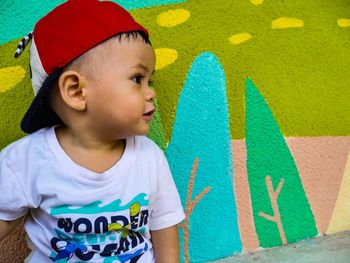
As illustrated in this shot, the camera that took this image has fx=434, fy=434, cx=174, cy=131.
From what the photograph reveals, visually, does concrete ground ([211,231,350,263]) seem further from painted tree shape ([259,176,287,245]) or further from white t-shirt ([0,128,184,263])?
white t-shirt ([0,128,184,263])

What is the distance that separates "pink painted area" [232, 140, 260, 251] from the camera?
1.60 meters

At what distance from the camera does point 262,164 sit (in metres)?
1.64

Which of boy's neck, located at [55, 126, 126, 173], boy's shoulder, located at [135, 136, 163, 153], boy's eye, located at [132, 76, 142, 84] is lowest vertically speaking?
boy's shoulder, located at [135, 136, 163, 153]

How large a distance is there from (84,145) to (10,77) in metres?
0.37

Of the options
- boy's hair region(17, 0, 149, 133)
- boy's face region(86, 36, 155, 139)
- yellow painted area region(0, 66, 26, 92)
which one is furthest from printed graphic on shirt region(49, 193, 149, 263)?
yellow painted area region(0, 66, 26, 92)

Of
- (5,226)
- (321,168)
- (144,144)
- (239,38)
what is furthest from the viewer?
(321,168)

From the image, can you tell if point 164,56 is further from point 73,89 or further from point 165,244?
point 165,244

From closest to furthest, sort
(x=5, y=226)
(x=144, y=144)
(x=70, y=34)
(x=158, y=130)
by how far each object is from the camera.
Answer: (x=70, y=34) < (x=5, y=226) < (x=144, y=144) < (x=158, y=130)

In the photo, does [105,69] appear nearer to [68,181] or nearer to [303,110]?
[68,181]

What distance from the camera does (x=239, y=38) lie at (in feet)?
5.35

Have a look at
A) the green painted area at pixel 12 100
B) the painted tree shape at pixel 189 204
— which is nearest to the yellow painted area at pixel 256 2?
the painted tree shape at pixel 189 204

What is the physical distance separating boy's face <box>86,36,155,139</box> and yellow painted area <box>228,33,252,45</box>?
53cm

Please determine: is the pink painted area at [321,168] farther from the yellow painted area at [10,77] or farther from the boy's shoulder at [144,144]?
the yellow painted area at [10,77]

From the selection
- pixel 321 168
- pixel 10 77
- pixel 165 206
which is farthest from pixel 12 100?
pixel 321 168
